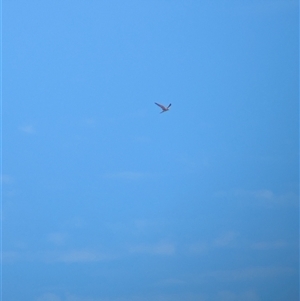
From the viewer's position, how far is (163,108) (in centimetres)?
2589
